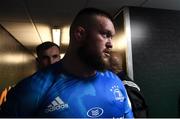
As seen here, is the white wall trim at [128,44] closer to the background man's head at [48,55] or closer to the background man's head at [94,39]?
the background man's head at [48,55]

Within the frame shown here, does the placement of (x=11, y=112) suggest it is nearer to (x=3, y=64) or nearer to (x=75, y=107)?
(x=75, y=107)

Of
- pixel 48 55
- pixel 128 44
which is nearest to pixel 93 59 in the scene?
pixel 48 55

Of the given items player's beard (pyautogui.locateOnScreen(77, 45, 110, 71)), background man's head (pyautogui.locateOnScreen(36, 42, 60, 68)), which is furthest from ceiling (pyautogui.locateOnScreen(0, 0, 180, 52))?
player's beard (pyautogui.locateOnScreen(77, 45, 110, 71))

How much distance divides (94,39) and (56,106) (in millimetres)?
316

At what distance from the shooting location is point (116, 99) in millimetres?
1068

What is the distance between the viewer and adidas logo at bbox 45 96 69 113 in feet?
3.15

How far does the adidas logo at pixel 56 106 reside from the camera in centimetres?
96

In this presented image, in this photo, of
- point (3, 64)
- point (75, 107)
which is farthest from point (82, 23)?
point (3, 64)

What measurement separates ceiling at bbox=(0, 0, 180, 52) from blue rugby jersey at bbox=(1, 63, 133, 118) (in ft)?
7.05

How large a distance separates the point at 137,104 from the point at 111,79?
63 cm

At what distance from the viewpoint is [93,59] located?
3.59ft

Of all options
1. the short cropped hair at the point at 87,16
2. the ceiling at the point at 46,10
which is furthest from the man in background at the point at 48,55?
the ceiling at the point at 46,10

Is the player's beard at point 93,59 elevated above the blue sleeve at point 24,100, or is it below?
above

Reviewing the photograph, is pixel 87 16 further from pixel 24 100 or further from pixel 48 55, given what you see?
pixel 48 55
